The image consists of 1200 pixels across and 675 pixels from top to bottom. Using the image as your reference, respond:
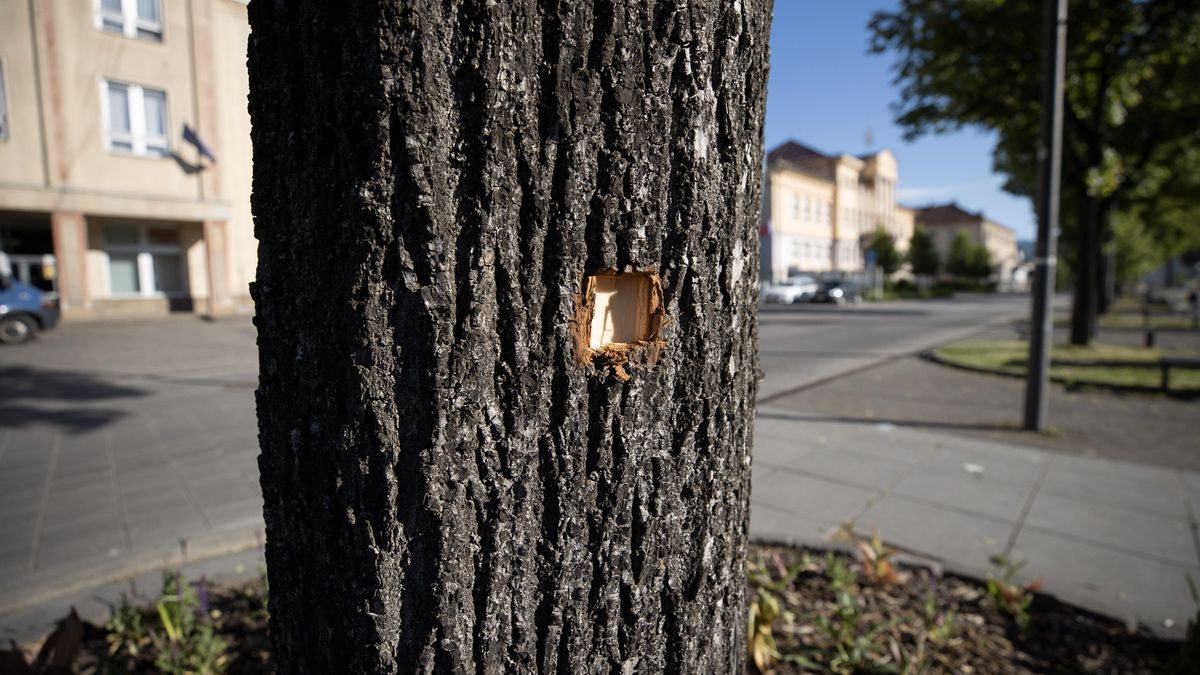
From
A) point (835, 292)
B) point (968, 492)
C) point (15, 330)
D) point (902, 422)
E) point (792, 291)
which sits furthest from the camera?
point (835, 292)

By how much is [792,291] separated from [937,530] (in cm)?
2407

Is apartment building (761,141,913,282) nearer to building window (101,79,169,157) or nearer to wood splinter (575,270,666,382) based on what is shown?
wood splinter (575,270,666,382)

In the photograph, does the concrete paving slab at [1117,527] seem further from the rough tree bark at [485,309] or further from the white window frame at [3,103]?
A: the white window frame at [3,103]

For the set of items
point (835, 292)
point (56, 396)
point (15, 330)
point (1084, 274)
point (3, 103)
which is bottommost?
point (56, 396)

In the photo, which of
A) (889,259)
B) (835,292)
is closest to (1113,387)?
(835,292)


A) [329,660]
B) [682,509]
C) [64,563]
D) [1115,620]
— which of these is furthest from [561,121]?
[64,563]

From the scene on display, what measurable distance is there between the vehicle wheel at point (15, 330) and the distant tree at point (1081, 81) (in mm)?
19968

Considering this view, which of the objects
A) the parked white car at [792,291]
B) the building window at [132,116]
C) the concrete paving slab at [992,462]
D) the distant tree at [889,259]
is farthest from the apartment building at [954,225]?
the concrete paving slab at [992,462]

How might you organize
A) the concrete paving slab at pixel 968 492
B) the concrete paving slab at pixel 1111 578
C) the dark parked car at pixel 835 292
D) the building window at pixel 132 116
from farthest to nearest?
the dark parked car at pixel 835 292 → the building window at pixel 132 116 → the concrete paving slab at pixel 968 492 → the concrete paving slab at pixel 1111 578

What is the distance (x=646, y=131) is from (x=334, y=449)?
667 mm

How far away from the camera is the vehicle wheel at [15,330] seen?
1378cm

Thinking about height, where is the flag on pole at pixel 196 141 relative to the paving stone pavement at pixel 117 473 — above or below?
above

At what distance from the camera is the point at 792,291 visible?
26.8 meters

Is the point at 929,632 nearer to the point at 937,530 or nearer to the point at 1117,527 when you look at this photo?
the point at 937,530
